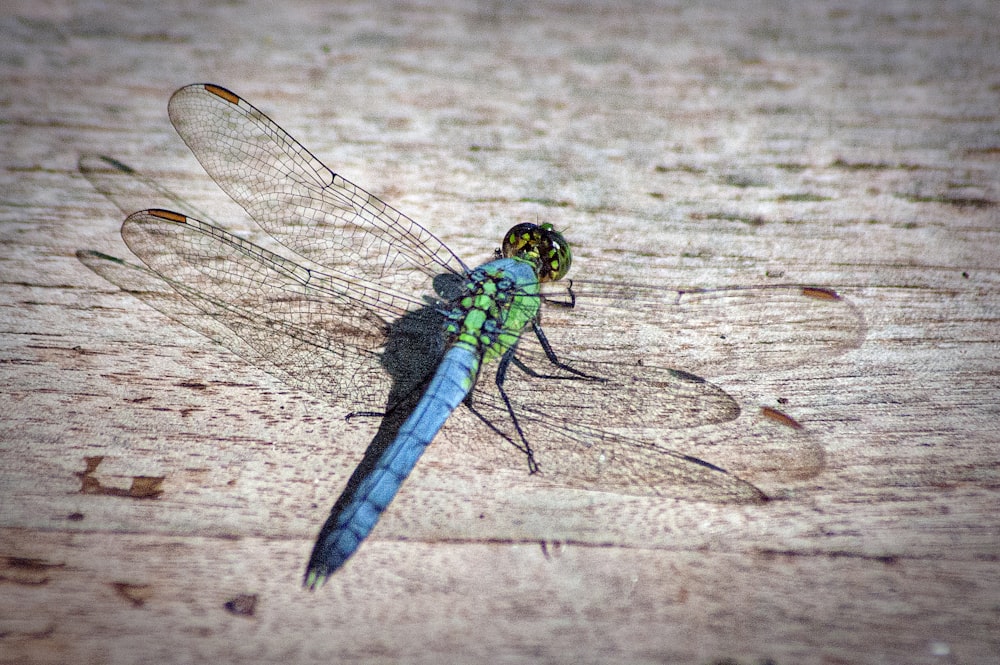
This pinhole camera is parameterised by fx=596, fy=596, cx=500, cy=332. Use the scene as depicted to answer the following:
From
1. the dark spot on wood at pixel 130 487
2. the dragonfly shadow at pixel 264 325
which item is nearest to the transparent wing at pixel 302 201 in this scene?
the dragonfly shadow at pixel 264 325

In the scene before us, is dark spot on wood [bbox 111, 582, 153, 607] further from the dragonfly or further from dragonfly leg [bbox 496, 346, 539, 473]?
dragonfly leg [bbox 496, 346, 539, 473]

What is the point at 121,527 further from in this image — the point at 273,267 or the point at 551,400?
the point at 551,400

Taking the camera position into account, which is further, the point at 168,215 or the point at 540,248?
the point at 540,248

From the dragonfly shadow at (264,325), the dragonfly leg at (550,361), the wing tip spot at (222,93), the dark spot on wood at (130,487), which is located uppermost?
the wing tip spot at (222,93)

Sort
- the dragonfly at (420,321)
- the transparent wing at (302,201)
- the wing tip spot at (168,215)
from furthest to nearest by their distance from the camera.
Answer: the transparent wing at (302,201) → the wing tip spot at (168,215) → the dragonfly at (420,321)

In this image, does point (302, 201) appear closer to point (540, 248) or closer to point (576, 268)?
point (540, 248)

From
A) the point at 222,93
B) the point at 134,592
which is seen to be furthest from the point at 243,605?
the point at 222,93

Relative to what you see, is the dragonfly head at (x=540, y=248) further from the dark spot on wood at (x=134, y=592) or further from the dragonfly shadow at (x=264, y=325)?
the dark spot on wood at (x=134, y=592)
